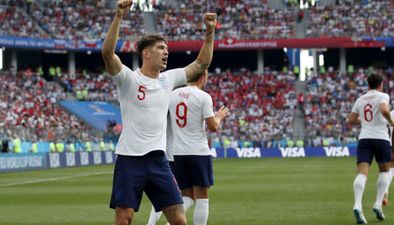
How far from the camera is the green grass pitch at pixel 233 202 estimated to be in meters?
15.3

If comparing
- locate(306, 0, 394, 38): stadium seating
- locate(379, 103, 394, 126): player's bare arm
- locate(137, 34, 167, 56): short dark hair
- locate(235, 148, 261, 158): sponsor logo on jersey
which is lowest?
locate(235, 148, 261, 158): sponsor logo on jersey

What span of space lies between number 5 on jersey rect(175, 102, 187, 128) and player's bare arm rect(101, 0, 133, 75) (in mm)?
3447

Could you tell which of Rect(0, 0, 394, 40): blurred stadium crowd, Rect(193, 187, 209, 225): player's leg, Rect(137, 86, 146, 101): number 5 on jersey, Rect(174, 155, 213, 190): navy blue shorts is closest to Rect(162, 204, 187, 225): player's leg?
Rect(137, 86, 146, 101): number 5 on jersey

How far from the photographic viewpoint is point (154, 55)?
8656 millimetres

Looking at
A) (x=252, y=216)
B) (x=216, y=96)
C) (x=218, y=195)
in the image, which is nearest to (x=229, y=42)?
(x=216, y=96)

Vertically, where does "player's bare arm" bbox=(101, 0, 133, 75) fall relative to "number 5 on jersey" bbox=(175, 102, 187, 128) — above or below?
above

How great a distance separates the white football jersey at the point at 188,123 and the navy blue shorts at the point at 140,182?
305 cm

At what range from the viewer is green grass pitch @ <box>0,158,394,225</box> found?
1531cm

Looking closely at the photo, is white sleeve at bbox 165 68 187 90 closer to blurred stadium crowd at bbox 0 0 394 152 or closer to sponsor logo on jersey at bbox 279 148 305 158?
blurred stadium crowd at bbox 0 0 394 152

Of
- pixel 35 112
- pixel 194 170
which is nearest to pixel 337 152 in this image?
pixel 35 112

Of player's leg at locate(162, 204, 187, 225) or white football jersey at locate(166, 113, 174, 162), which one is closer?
player's leg at locate(162, 204, 187, 225)

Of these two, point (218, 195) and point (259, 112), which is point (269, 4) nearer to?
point (259, 112)

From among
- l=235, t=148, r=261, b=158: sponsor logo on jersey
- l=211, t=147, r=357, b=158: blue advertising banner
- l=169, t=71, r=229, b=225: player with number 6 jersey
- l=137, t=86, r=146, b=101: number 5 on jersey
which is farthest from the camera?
l=235, t=148, r=261, b=158: sponsor logo on jersey

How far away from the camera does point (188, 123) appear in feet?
38.5
